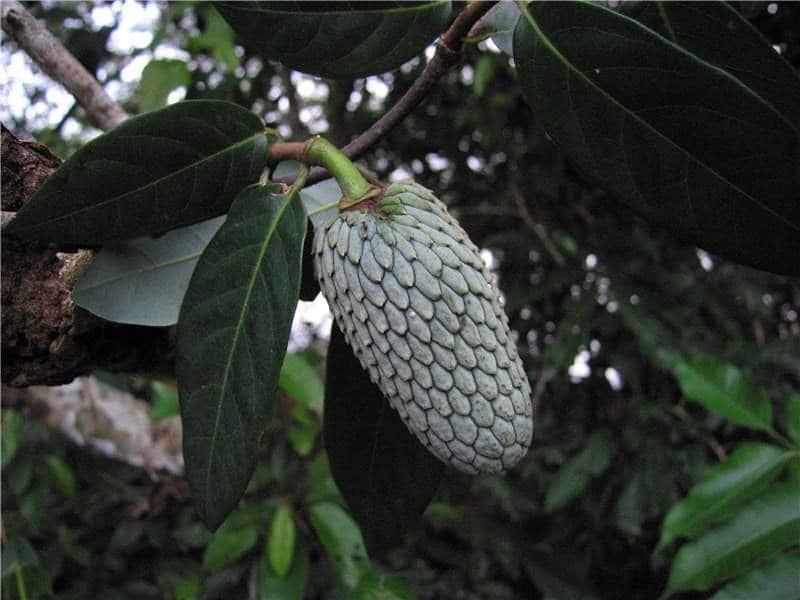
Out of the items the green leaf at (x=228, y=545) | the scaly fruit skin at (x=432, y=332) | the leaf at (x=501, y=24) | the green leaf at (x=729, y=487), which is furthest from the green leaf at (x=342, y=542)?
the leaf at (x=501, y=24)

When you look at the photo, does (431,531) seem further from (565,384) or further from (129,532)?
(129,532)

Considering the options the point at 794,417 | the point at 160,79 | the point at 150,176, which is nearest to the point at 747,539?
the point at 794,417

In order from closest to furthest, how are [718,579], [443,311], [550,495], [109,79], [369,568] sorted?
[443,311]
[718,579]
[369,568]
[550,495]
[109,79]

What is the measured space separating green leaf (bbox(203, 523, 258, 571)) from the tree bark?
610 millimetres

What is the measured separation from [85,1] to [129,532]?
1252 millimetres

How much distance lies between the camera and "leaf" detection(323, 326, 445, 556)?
2.40ft

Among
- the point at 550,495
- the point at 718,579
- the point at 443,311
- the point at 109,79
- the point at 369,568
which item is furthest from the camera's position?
the point at 109,79

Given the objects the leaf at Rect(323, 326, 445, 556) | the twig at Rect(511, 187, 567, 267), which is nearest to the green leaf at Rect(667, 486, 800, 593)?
the leaf at Rect(323, 326, 445, 556)

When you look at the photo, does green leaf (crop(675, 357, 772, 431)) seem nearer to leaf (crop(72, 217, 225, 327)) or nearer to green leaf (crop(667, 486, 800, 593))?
green leaf (crop(667, 486, 800, 593))

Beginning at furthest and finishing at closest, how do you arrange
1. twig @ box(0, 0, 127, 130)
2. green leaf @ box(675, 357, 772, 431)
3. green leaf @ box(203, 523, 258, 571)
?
1. green leaf @ box(203, 523, 258, 571)
2. green leaf @ box(675, 357, 772, 431)
3. twig @ box(0, 0, 127, 130)

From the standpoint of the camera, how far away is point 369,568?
1299mm

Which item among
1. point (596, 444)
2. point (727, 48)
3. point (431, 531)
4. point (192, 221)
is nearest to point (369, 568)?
point (431, 531)

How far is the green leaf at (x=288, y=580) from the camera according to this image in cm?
127

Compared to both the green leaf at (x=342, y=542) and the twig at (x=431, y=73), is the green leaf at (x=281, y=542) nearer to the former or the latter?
the green leaf at (x=342, y=542)
